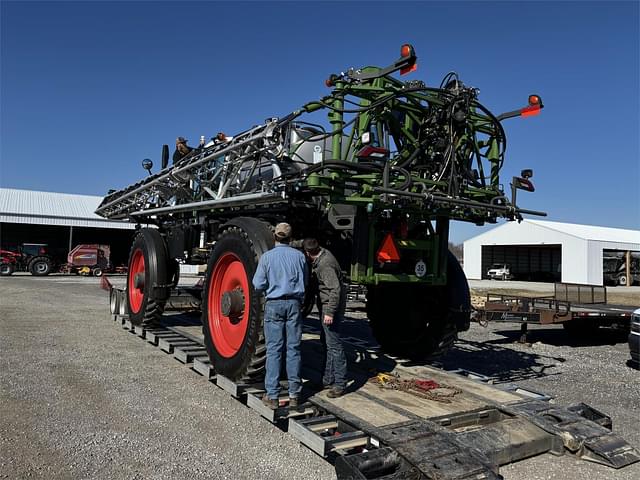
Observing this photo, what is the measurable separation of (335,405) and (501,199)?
2.66 metres

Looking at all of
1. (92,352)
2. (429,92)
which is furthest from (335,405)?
(92,352)

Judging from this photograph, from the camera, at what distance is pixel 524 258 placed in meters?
46.0

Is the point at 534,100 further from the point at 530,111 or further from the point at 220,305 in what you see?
the point at 220,305

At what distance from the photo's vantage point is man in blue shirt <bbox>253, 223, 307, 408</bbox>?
455cm

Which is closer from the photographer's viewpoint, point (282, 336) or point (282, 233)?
point (282, 336)

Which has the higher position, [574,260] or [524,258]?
[524,258]

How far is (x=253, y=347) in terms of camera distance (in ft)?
16.3

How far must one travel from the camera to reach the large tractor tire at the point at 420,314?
595 centimetres

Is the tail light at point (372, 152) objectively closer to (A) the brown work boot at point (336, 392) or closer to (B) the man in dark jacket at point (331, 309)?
(B) the man in dark jacket at point (331, 309)

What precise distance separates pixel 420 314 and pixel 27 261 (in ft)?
90.8

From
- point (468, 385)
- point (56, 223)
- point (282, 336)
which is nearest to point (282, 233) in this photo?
point (282, 336)

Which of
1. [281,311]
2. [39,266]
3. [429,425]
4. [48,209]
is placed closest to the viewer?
[429,425]

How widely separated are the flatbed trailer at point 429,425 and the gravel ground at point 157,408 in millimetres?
164

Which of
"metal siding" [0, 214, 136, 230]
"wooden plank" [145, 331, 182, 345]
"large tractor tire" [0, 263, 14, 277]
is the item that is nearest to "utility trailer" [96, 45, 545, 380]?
"wooden plank" [145, 331, 182, 345]
